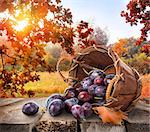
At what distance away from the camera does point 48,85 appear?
2.28m

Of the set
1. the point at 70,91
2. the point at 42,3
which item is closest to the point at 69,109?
the point at 70,91

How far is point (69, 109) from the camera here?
1.30 meters

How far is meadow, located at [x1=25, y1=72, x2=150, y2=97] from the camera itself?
225 cm

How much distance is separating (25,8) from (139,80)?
3.23 ft

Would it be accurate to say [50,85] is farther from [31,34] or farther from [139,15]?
[139,15]

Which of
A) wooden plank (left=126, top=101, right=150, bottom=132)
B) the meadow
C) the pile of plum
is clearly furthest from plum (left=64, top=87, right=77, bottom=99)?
the meadow

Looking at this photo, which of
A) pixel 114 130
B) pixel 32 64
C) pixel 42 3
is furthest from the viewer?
pixel 32 64

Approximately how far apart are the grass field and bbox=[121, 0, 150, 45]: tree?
1.83ft

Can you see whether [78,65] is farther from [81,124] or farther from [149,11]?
[149,11]

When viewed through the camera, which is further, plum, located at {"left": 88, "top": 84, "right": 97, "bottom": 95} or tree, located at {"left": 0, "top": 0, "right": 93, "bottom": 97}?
tree, located at {"left": 0, "top": 0, "right": 93, "bottom": 97}

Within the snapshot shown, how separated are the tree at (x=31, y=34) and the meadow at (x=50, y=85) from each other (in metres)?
0.10

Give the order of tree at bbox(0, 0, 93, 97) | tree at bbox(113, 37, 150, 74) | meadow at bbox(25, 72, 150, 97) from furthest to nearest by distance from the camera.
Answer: tree at bbox(113, 37, 150, 74)
meadow at bbox(25, 72, 150, 97)
tree at bbox(0, 0, 93, 97)

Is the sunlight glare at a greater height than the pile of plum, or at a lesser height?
greater

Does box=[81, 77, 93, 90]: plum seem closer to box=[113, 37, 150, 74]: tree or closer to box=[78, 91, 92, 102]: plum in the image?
box=[78, 91, 92, 102]: plum
